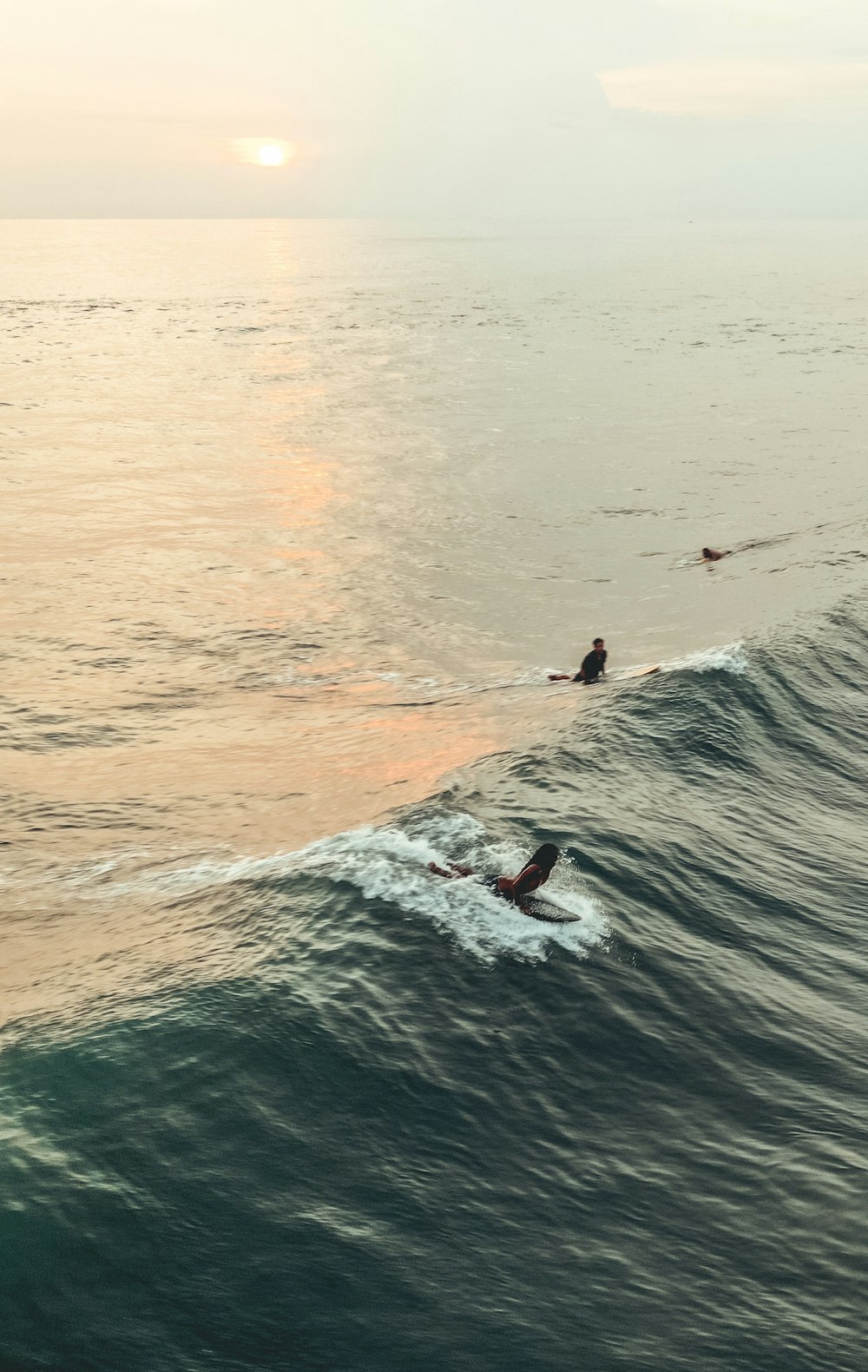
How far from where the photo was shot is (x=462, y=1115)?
12.4 metres

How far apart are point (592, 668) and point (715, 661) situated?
2728mm

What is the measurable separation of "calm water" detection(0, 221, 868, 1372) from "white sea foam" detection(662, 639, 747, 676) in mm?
136

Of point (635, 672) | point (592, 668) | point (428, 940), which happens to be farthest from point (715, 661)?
point (428, 940)

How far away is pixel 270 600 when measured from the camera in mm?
32625

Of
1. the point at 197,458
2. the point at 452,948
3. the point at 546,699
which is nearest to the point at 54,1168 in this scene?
the point at 452,948

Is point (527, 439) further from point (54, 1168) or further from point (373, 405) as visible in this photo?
point (54, 1168)

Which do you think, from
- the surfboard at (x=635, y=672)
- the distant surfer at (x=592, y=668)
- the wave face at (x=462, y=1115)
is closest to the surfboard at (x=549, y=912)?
the wave face at (x=462, y=1115)

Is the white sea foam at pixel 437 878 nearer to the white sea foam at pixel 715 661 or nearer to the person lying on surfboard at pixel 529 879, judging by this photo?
the person lying on surfboard at pixel 529 879

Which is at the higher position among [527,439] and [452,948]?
[527,439]

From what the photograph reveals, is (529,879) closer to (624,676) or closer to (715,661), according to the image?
(624,676)

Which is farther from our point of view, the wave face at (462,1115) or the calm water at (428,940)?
the calm water at (428,940)

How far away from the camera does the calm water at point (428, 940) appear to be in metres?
10.4

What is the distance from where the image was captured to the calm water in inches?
409

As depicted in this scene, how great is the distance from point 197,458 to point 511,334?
154 ft
